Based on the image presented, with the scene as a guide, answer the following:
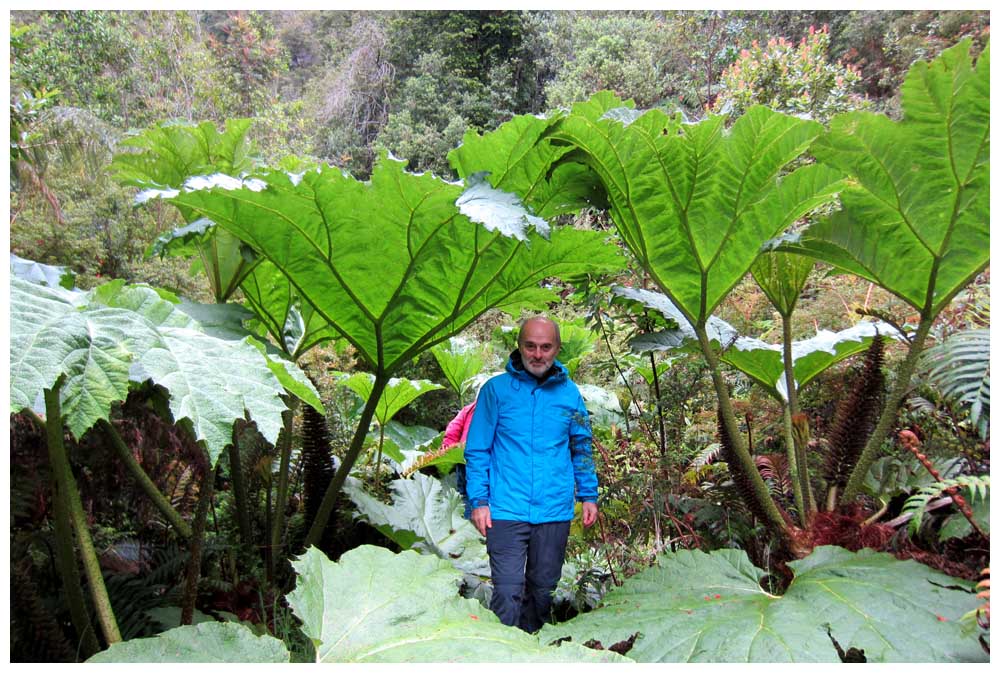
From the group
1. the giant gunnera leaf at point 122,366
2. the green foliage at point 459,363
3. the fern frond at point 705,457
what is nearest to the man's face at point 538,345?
the fern frond at point 705,457

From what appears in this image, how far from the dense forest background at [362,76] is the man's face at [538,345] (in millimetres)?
838

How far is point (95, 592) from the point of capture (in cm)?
164

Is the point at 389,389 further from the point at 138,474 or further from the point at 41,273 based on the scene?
the point at 41,273

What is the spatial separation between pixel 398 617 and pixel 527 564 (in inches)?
35.9

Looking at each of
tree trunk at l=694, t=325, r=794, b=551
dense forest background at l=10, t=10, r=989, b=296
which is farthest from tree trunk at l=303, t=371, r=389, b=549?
dense forest background at l=10, t=10, r=989, b=296

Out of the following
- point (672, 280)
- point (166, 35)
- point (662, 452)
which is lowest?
point (662, 452)

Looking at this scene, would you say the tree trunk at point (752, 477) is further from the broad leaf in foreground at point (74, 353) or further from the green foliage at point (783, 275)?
the broad leaf in foreground at point (74, 353)

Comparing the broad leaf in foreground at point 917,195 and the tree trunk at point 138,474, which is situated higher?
the broad leaf in foreground at point 917,195

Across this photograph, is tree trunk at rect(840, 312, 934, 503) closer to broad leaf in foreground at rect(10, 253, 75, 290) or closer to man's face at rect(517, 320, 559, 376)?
man's face at rect(517, 320, 559, 376)

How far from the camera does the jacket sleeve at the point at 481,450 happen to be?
231 centimetres
